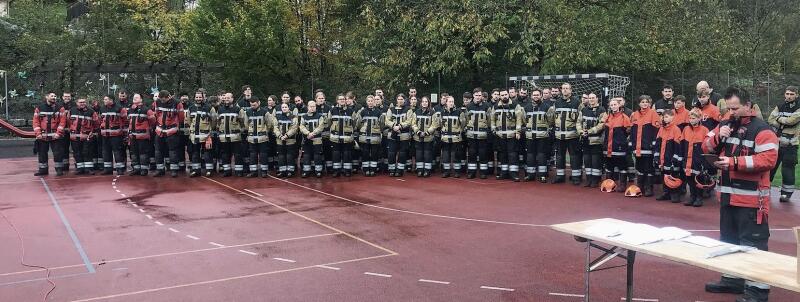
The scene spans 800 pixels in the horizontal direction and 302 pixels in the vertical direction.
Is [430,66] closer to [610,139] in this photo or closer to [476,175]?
[476,175]

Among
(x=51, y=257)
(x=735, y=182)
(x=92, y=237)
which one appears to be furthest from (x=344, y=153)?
(x=735, y=182)

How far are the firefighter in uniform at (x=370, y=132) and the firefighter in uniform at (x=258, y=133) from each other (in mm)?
2114

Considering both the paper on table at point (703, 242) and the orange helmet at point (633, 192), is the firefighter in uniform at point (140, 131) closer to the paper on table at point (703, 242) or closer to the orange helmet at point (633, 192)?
the orange helmet at point (633, 192)

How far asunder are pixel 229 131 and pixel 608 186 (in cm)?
827

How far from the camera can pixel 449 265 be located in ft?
23.0

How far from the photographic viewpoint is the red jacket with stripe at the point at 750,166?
18.7 feet

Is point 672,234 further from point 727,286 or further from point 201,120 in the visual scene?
point 201,120

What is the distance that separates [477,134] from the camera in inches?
551

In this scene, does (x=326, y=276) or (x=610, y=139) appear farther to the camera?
(x=610, y=139)

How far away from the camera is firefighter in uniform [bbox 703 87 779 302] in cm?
573

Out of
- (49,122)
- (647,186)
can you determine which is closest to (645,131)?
(647,186)

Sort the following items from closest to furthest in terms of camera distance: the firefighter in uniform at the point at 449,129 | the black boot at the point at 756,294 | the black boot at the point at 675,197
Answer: the black boot at the point at 756,294 → the black boot at the point at 675,197 → the firefighter in uniform at the point at 449,129

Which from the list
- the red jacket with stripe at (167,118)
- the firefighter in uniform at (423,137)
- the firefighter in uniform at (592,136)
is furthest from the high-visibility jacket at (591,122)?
the red jacket with stripe at (167,118)

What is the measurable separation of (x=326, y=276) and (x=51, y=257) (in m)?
3.57
